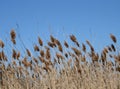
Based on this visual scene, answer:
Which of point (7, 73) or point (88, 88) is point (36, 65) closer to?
point (7, 73)

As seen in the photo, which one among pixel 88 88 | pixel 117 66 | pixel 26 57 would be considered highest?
pixel 26 57

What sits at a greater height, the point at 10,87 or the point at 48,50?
the point at 48,50

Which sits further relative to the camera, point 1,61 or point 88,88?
point 1,61

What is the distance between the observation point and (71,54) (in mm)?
4457

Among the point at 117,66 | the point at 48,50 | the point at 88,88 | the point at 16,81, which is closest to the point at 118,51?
the point at 117,66

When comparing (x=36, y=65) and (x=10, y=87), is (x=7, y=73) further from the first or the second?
(x=36, y=65)

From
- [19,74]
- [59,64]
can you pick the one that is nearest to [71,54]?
[59,64]

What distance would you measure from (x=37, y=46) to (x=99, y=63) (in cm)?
108

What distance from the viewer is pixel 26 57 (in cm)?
445

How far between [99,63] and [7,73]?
5.18 feet

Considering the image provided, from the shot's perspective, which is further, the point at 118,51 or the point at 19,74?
the point at 19,74

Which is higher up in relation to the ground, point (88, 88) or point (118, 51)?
point (118, 51)

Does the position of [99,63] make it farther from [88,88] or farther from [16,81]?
[16,81]

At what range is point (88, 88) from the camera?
423 cm
